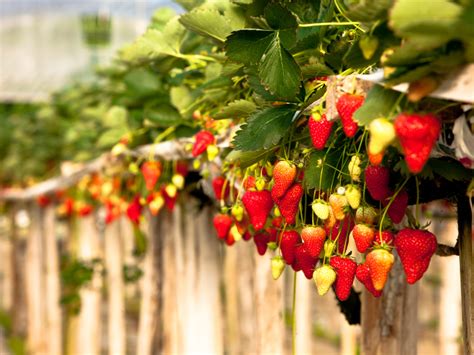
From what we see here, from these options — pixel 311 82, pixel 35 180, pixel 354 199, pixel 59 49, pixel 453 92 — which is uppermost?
pixel 59 49

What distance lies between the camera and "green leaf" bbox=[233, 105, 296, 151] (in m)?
1.82

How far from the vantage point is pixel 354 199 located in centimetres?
169

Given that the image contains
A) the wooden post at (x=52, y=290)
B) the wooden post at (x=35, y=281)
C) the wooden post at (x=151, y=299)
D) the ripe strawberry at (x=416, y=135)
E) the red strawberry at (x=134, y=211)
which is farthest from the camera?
the wooden post at (x=35, y=281)

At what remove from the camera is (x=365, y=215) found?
1720 millimetres

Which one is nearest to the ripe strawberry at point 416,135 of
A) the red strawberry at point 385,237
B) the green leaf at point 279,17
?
the red strawberry at point 385,237

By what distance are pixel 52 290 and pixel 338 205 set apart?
24.5 ft

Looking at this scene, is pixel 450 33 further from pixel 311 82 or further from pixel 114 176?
pixel 114 176

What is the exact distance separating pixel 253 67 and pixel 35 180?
328 inches

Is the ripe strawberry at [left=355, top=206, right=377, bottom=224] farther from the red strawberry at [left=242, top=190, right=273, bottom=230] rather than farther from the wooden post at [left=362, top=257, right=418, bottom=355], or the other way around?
the wooden post at [left=362, top=257, right=418, bottom=355]

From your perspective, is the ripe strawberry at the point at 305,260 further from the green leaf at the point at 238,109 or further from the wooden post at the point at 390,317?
the wooden post at the point at 390,317

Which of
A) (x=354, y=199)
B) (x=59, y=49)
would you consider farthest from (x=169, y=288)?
(x=59, y=49)

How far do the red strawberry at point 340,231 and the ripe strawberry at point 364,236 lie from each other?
0.54 ft

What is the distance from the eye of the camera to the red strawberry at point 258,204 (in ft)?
6.84

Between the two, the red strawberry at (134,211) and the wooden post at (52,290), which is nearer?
the red strawberry at (134,211)
